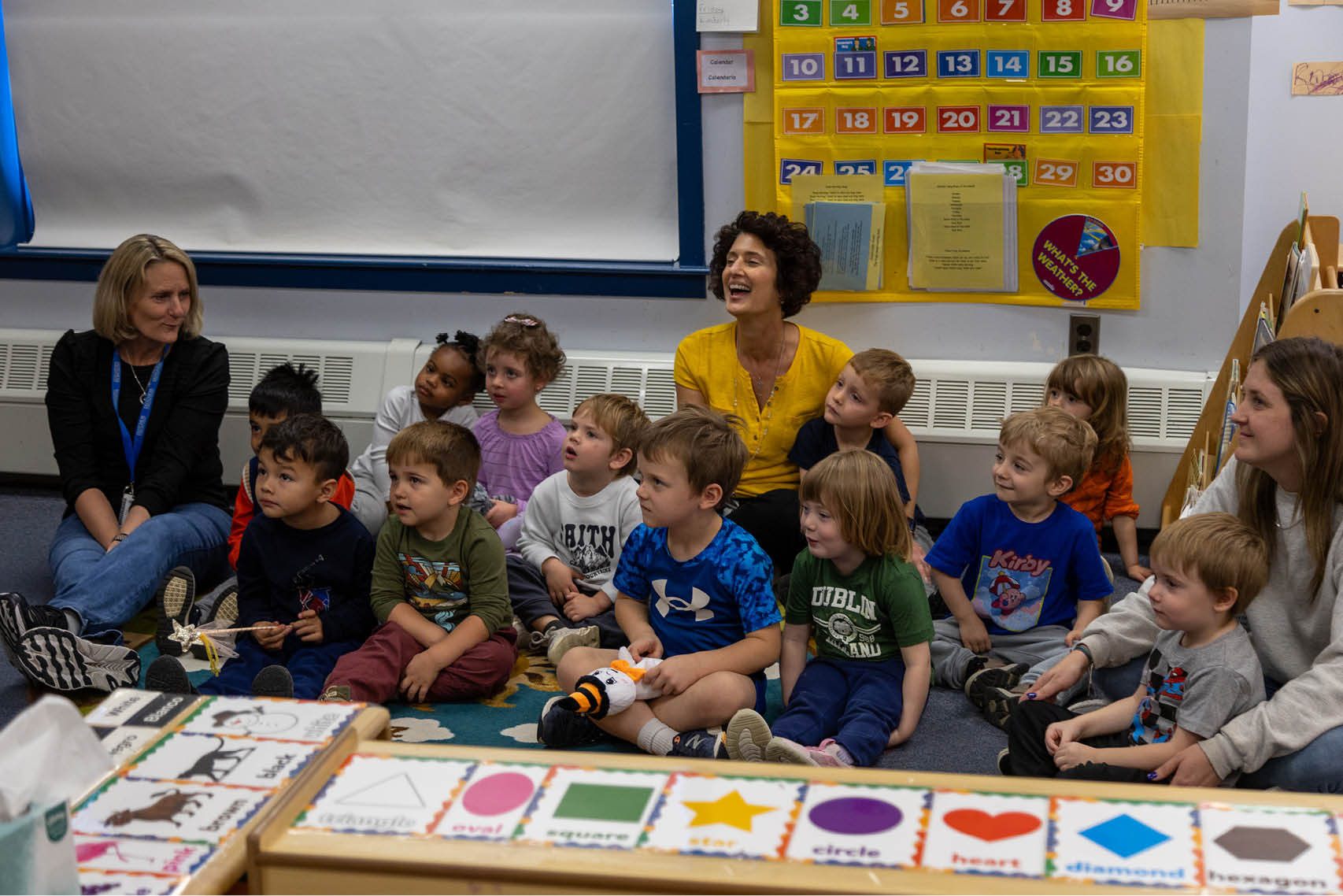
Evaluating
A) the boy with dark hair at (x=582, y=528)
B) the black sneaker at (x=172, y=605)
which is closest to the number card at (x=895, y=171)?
the boy with dark hair at (x=582, y=528)

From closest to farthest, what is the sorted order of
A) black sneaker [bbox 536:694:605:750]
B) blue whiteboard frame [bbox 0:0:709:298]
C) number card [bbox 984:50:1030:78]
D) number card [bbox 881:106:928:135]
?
black sneaker [bbox 536:694:605:750], number card [bbox 984:50:1030:78], number card [bbox 881:106:928:135], blue whiteboard frame [bbox 0:0:709:298]

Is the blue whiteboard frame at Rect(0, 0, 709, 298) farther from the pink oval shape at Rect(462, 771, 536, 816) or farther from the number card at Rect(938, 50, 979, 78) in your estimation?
the pink oval shape at Rect(462, 771, 536, 816)

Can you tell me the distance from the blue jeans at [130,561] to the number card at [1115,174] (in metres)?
2.53

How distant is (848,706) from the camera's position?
98.2 inches

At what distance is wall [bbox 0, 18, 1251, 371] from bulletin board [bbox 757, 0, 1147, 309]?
0.31 ft

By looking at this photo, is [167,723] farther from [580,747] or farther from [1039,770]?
[1039,770]

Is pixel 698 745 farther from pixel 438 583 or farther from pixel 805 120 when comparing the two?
pixel 805 120

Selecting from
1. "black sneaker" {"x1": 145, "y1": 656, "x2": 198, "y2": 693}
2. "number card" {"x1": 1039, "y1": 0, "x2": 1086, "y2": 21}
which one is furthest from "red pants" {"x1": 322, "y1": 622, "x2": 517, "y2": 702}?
"number card" {"x1": 1039, "y1": 0, "x2": 1086, "y2": 21}

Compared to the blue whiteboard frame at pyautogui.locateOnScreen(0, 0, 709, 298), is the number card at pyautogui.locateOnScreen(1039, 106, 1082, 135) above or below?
above

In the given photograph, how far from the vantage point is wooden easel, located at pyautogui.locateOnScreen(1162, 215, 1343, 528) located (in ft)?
8.62

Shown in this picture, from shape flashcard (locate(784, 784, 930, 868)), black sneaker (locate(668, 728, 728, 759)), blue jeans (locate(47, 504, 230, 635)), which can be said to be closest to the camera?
shape flashcard (locate(784, 784, 930, 868))

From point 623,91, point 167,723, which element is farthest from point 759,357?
point 167,723

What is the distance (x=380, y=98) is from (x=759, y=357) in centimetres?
151

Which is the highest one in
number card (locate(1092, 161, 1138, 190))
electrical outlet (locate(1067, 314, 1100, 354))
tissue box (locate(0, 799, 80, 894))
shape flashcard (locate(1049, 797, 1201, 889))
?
number card (locate(1092, 161, 1138, 190))
